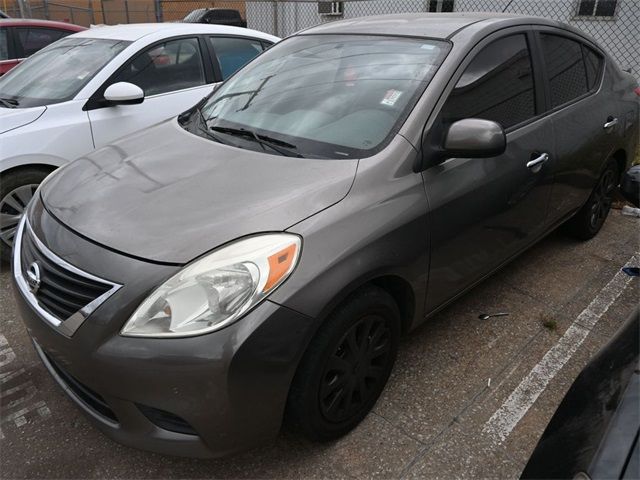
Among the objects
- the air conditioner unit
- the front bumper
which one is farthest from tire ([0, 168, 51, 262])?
the air conditioner unit

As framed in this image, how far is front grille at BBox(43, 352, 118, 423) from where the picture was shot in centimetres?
184

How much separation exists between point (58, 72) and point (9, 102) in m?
0.46

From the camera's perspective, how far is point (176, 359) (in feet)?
5.32

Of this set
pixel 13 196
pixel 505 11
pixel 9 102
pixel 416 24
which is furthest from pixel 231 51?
pixel 505 11

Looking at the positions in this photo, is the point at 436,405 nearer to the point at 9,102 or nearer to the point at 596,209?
the point at 596,209

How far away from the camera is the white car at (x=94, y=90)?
11.7ft

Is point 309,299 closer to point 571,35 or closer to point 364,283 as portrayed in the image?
point 364,283

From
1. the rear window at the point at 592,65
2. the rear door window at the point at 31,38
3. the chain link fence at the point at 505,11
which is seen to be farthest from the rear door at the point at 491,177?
the rear door window at the point at 31,38

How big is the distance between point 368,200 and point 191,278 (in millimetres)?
766

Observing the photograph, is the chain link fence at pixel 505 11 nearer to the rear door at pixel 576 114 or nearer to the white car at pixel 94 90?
the rear door at pixel 576 114

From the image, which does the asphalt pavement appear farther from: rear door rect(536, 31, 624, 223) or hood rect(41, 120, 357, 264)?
hood rect(41, 120, 357, 264)

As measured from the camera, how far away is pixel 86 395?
192cm

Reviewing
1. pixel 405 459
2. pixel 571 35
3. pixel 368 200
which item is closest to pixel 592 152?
pixel 571 35

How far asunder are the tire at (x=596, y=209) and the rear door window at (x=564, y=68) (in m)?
0.79
